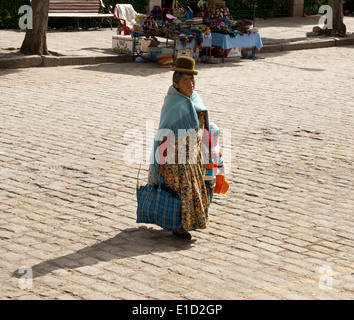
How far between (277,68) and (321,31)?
22.8ft

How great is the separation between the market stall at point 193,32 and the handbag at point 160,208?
10412 mm

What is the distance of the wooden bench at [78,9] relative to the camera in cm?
2094

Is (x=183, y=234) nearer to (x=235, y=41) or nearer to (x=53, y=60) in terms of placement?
(x=53, y=60)

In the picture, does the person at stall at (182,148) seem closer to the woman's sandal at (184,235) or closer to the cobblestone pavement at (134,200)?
the woman's sandal at (184,235)

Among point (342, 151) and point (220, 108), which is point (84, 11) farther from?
point (342, 151)

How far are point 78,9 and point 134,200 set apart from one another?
50.4 feet

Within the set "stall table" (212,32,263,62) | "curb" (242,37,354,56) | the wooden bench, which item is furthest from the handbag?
the wooden bench

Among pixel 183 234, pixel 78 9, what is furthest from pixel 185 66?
pixel 78 9

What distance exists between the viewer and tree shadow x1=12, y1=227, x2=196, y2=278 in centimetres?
562

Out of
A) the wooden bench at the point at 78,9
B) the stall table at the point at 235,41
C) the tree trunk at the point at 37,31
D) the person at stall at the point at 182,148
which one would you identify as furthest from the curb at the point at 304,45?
the person at stall at the point at 182,148

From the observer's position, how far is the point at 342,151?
31.8 ft

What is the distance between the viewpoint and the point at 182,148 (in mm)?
6160

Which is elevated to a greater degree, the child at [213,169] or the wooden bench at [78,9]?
the wooden bench at [78,9]
